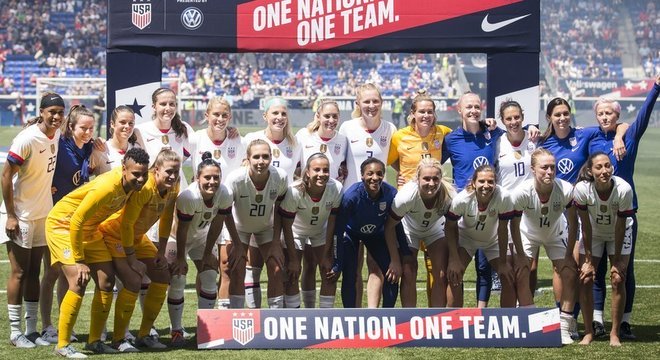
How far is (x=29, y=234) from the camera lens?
7523mm

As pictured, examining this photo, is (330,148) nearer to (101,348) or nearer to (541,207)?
(541,207)

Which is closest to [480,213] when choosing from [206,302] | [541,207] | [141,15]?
[541,207]

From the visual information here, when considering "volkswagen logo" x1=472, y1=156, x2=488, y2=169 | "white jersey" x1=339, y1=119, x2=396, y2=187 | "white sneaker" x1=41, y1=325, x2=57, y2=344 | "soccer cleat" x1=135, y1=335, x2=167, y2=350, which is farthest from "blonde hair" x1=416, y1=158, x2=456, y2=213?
"white sneaker" x1=41, y1=325, x2=57, y2=344

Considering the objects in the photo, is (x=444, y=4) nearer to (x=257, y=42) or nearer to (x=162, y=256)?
(x=257, y=42)

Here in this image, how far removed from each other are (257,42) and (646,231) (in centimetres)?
761

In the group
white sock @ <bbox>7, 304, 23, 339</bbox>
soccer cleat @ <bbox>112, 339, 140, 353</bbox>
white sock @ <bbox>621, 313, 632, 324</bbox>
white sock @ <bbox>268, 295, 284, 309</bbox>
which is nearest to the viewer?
soccer cleat @ <bbox>112, 339, 140, 353</bbox>

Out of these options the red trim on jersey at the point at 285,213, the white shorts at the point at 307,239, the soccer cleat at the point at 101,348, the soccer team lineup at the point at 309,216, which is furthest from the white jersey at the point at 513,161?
the soccer cleat at the point at 101,348

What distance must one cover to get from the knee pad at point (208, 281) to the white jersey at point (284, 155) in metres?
1.06

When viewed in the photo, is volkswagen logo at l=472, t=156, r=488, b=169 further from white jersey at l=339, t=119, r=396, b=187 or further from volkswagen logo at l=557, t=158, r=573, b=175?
white jersey at l=339, t=119, r=396, b=187

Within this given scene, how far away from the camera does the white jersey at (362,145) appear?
8594mm

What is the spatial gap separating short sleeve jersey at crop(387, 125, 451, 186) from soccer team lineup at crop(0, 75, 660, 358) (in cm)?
1

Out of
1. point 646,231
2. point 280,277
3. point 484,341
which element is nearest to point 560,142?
point 484,341

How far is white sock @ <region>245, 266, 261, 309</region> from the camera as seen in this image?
8281 mm

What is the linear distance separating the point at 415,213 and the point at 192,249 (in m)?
1.74
